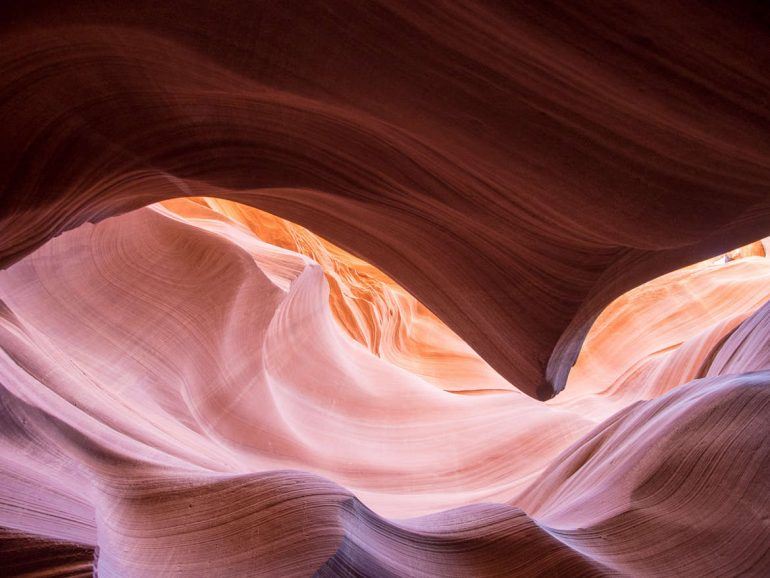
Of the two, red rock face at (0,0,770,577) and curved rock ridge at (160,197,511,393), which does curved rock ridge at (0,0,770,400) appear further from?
curved rock ridge at (160,197,511,393)

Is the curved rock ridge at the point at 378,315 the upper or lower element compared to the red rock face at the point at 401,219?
upper

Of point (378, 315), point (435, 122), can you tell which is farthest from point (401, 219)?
point (378, 315)

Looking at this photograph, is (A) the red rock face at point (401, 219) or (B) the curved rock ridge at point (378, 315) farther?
(B) the curved rock ridge at point (378, 315)

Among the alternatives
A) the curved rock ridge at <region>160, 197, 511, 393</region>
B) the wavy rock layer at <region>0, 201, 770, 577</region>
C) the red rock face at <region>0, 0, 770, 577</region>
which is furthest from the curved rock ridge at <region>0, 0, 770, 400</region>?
the curved rock ridge at <region>160, 197, 511, 393</region>

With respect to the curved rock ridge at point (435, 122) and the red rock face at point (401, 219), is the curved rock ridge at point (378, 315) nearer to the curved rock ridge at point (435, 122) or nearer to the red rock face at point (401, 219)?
the red rock face at point (401, 219)

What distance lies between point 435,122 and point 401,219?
0.65 m

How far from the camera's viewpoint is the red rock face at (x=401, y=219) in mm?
1156

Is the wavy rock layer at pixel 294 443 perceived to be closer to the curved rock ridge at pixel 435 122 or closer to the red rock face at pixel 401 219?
the red rock face at pixel 401 219

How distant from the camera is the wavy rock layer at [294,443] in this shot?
1.31 m

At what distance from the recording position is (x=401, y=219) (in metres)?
2.01

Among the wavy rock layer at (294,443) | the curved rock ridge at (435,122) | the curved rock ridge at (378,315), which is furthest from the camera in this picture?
the curved rock ridge at (378,315)

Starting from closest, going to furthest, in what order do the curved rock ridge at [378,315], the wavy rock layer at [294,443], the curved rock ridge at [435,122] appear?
the curved rock ridge at [435,122], the wavy rock layer at [294,443], the curved rock ridge at [378,315]

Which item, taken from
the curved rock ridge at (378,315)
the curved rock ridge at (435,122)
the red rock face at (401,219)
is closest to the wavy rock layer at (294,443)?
the red rock face at (401,219)

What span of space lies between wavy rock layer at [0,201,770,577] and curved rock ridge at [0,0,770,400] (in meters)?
0.63
